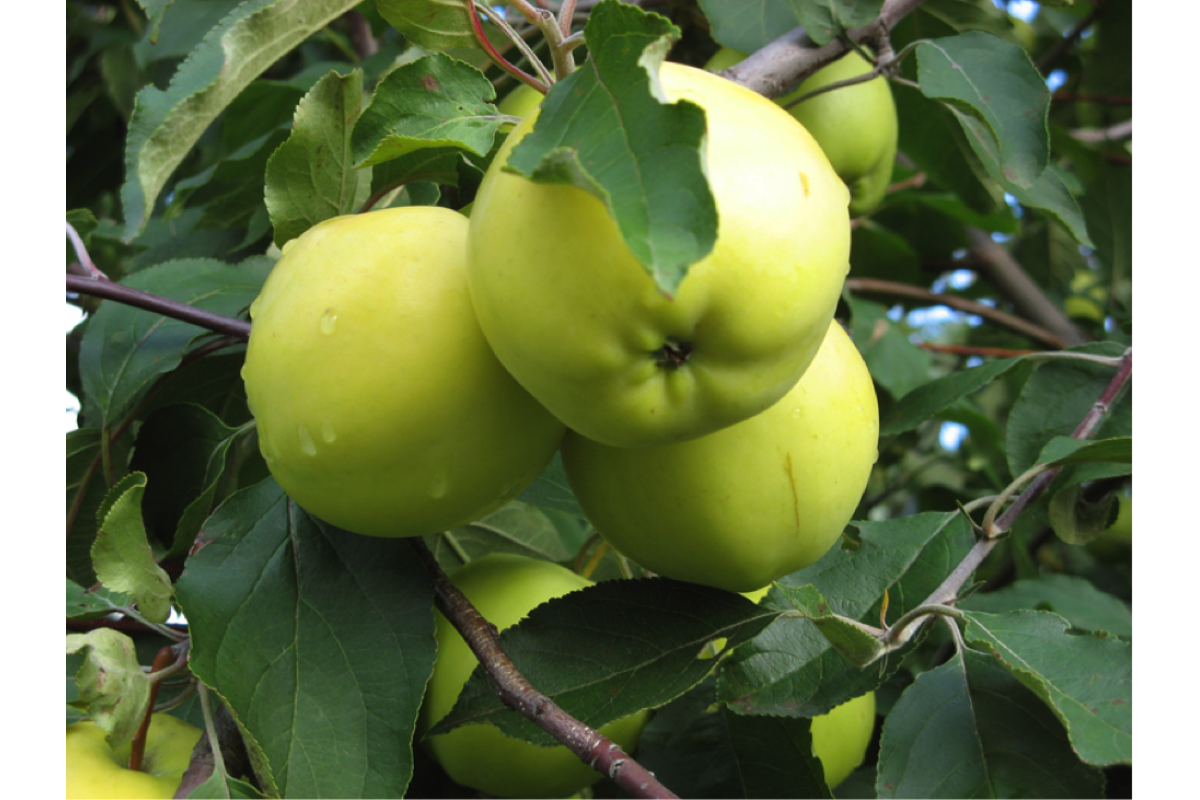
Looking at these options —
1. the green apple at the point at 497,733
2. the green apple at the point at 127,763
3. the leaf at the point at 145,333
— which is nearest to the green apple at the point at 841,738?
the green apple at the point at 497,733

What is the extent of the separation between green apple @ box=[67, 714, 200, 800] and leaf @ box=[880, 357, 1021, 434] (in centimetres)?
69

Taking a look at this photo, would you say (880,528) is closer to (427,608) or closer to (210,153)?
(427,608)

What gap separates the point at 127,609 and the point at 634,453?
0.47m

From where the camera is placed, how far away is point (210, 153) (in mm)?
1401

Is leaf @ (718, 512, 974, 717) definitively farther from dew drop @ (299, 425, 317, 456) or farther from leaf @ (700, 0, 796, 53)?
leaf @ (700, 0, 796, 53)

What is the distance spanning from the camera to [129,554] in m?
0.66

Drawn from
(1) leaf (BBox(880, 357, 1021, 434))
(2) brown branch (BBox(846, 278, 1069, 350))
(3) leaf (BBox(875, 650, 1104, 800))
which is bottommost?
(2) brown branch (BBox(846, 278, 1069, 350))

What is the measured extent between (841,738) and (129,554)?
1.94 ft

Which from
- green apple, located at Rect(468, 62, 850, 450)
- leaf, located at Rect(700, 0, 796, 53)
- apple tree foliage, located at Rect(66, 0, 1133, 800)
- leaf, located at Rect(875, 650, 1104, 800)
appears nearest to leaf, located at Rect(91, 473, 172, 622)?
apple tree foliage, located at Rect(66, 0, 1133, 800)

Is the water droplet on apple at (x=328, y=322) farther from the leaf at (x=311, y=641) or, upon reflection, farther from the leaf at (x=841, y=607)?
the leaf at (x=841, y=607)

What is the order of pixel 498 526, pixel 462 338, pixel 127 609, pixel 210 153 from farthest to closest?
pixel 210 153, pixel 498 526, pixel 127 609, pixel 462 338

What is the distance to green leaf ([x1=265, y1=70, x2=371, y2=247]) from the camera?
66cm

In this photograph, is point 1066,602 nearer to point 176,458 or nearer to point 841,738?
point 841,738

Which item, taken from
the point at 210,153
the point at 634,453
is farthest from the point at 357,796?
the point at 210,153
